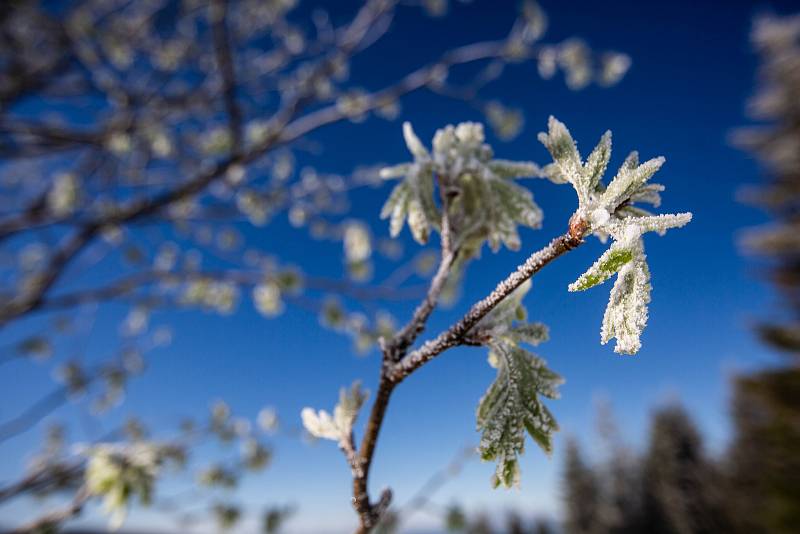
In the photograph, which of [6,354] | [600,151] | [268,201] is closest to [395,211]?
[600,151]

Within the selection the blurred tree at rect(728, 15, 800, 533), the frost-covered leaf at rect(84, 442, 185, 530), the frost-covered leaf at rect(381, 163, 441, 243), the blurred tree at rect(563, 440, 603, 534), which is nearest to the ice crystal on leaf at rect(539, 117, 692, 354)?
the frost-covered leaf at rect(381, 163, 441, 243)

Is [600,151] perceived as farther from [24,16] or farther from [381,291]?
[24,16]

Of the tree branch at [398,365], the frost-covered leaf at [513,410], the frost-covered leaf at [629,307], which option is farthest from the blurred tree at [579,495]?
the frost-covered leaf at [629,307]

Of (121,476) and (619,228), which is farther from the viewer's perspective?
(121,476)

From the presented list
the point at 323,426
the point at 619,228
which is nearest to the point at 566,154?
the point at 619,228

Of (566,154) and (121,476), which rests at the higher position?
(121,476)

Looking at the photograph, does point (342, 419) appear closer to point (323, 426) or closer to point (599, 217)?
point (323, 426)

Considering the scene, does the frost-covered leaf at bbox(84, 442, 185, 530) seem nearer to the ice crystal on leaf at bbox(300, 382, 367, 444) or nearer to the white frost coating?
the ice crystal on leaf at bbox(300, 382, 367, 444)
